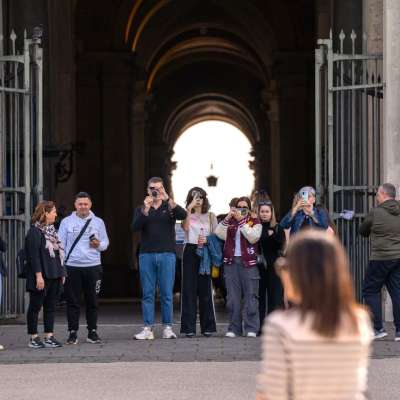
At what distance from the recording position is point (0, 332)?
47.3ft

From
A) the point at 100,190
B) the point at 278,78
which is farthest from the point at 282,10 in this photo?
the point at 100,190

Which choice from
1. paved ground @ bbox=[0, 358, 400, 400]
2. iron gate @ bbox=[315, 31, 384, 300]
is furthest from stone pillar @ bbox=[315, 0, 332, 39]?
paved ground @ bbox=[0, 358, 400, 400]

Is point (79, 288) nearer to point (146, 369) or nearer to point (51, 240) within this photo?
point (51, 240)

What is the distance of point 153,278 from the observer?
43.9 feet

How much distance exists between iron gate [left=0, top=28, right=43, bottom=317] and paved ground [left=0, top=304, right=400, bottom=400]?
1311 millimetres

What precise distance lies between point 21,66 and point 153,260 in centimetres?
365

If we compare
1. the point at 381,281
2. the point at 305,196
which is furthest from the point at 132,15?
the point at 381,281

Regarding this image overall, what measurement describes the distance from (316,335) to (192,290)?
9.67m

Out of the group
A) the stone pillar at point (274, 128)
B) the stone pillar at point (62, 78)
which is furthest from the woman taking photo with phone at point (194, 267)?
the stone pillar at point (274, 128)

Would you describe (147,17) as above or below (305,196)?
above

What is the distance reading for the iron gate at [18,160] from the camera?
15.4 meters

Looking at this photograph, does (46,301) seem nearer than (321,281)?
No

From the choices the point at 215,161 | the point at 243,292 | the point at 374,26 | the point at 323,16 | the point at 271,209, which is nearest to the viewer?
the point at 243,292

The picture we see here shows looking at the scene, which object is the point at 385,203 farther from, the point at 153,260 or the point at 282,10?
the point at 282,10
